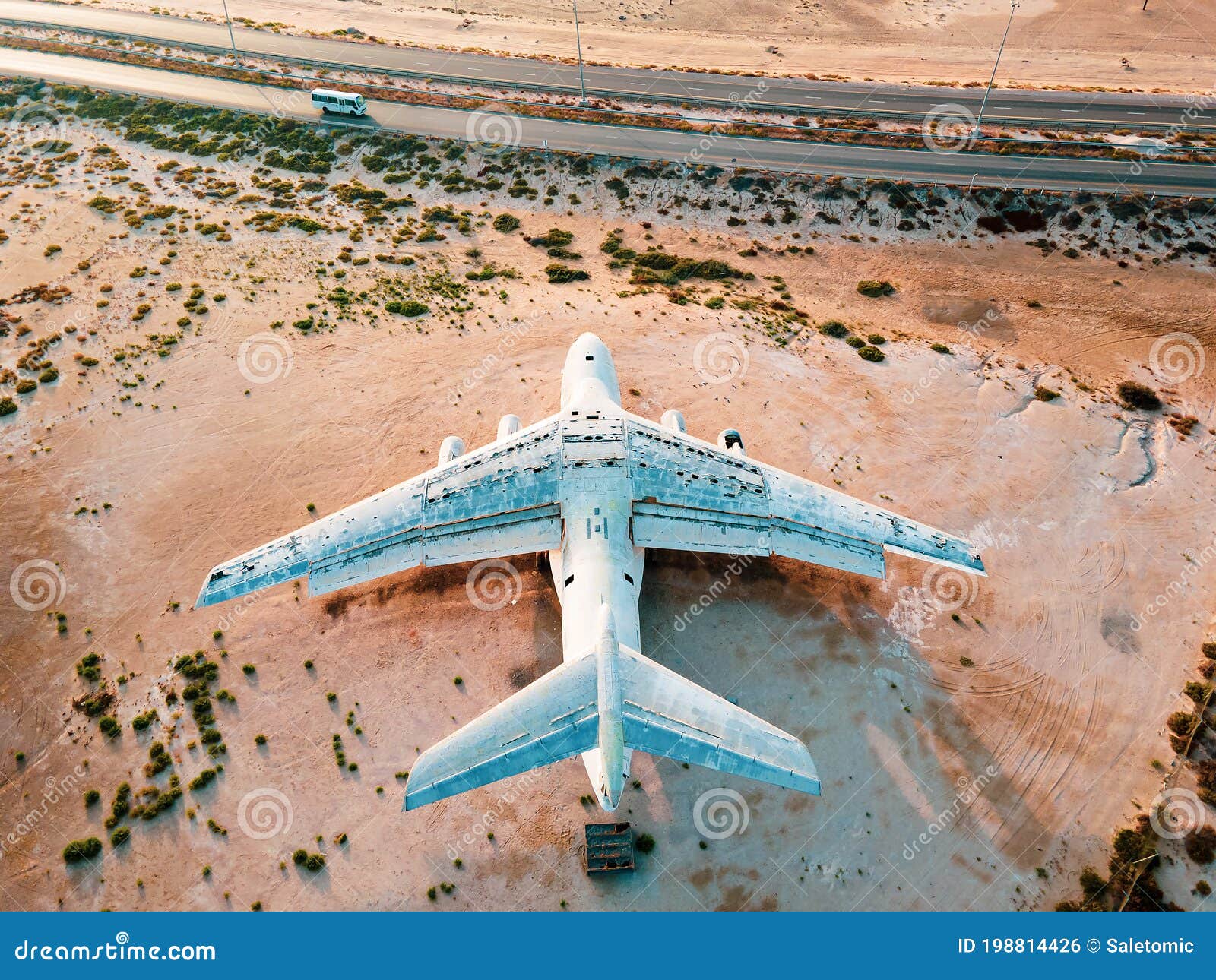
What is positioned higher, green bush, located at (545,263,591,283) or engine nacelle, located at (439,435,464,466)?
green bush, located at (545,263,591,283)

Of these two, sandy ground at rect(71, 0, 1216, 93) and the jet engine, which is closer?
the jet engine

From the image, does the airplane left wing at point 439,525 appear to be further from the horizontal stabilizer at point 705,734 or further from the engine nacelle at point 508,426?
the horizontal stabilizer at point 705,734

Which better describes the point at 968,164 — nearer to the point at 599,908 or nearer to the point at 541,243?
the point at 541,243

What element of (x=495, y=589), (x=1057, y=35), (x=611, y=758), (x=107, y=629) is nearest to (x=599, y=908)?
(x=611, y=758)

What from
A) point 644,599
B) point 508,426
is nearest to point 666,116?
point 508,426

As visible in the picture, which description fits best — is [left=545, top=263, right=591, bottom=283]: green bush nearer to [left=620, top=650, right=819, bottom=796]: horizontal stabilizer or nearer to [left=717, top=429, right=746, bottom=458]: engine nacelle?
[left=717, top=429, right=746, bottom=458]: engine nacelle

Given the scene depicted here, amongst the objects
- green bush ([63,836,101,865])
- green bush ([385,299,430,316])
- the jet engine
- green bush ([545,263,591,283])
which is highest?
green bush ([545,263,591,283])

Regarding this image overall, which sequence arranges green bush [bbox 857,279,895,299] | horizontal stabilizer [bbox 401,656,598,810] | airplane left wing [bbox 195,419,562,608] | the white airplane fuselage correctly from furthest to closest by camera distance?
green bush [bbox 857,279,895,299] < airplane left wing [bbox 195,419,562,608] < the white airplane fuselage < horizontal stabilizer [bbox 401,656,598,810]

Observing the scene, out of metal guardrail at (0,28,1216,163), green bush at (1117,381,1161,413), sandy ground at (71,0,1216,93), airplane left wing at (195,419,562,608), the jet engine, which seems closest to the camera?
airplane left wing at (195,419,562,608)

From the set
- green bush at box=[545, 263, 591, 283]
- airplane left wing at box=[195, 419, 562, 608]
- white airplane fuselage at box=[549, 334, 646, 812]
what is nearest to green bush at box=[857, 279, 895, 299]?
green bush at box=[545, 263, 591, 283]
